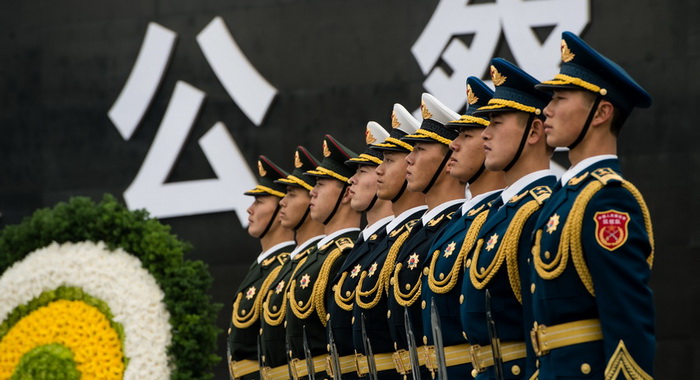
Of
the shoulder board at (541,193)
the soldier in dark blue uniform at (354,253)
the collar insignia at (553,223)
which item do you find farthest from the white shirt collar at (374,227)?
the collar insignia at (553,223)

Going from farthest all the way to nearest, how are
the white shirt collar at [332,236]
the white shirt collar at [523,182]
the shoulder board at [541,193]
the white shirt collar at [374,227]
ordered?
the white shirt collar at [332,236] < the white shirt collar at [374,227] < the white shirt collar at [523,182] < the shoulder board at [541,193]

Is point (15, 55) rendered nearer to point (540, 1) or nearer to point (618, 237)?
point (540, 1)

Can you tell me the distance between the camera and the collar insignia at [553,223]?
291 cm

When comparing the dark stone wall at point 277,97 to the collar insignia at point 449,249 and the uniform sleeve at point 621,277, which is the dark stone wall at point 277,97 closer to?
the collar insignia at point 449,249

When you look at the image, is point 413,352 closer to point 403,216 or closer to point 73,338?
point 403,216

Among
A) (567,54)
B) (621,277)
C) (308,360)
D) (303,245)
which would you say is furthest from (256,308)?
(621,277)

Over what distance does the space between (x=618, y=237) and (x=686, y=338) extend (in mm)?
3795

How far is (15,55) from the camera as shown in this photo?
26.8 ft

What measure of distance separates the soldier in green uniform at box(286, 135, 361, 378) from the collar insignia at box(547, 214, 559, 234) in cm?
203

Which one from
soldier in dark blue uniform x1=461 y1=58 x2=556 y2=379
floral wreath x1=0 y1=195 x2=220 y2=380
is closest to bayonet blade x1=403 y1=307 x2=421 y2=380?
soldier in dark blue uniform x1=461 y1=58 x2=556 y2=379

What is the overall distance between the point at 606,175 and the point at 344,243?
7.53 feet

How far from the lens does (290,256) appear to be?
5566 millimetres

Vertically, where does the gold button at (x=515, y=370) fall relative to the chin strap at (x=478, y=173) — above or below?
below

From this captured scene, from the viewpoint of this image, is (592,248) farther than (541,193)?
No
